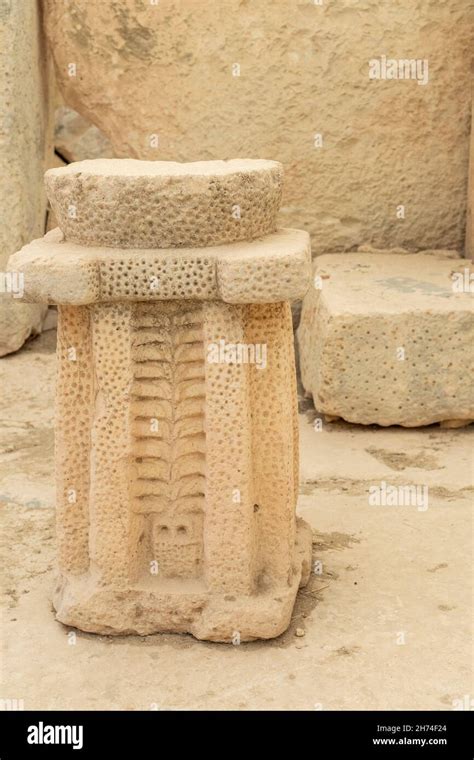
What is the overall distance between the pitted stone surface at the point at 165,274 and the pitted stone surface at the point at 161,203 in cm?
5

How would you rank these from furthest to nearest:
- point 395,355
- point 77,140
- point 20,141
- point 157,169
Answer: point 77,140 → point 20,141 → point 395,355 → point 157,169

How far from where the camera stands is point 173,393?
3359 millimetres

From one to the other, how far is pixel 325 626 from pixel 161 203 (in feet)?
4.50

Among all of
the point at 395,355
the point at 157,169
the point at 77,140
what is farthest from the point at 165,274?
the point at 77,140

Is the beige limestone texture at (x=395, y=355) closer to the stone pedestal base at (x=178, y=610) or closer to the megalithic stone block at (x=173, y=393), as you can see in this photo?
the megalithic stone block at (x=173, y=393)

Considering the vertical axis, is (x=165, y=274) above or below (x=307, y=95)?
below

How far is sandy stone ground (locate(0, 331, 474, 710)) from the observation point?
3.14m

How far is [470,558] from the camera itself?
3.94 meters

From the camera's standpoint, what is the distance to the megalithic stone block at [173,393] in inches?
125

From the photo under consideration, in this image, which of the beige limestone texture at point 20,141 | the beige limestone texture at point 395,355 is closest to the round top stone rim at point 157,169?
the beige limestone texture at point 395,355

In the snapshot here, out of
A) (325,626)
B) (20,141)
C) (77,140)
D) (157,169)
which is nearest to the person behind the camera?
(157,169)

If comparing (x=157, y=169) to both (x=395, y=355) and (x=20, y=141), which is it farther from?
(x=20, y=141)

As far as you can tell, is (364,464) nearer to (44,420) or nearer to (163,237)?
(44,420)

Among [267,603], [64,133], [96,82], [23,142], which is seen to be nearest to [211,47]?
[96,82]
